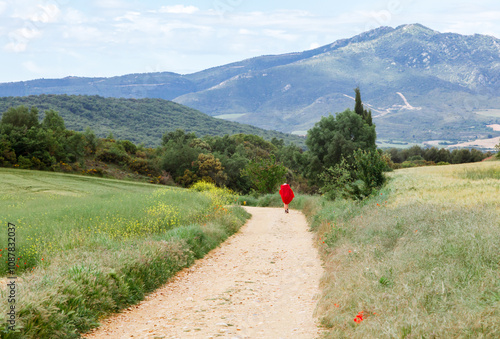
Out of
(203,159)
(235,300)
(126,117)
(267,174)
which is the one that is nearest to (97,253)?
(235,300)

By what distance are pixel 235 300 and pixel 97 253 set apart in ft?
10.2

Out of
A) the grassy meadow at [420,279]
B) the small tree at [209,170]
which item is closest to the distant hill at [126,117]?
the small tree at [209,170]

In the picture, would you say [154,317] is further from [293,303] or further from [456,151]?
[456,151]

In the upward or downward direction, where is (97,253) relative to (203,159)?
upward

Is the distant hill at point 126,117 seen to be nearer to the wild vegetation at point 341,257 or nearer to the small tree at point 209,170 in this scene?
the small tree at point 209,170

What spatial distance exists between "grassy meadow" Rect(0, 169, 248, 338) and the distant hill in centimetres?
10920

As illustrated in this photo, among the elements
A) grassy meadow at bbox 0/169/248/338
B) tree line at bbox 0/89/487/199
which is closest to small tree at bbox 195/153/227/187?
tree line at bbox 0/89/487/199

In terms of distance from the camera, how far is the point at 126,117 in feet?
520

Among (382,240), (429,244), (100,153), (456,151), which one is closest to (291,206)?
(382,240)

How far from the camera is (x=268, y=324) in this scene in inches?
267

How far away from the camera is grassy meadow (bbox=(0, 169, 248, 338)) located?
598 centimetres

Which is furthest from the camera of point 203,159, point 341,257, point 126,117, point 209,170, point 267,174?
point 126,117

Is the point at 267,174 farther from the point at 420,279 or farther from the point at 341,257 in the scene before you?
the point at 420,279

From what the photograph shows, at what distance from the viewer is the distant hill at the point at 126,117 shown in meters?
132
